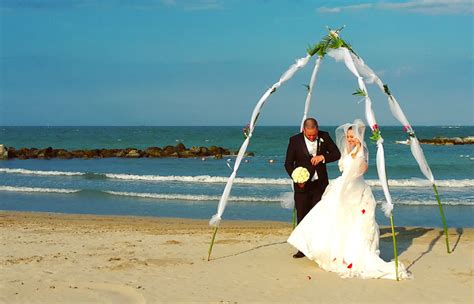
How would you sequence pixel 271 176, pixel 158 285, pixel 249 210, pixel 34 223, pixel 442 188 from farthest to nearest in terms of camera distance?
pixel 271 176
pixel 442 188
pixel 249 210
pixel 34 223
pixel 158 285

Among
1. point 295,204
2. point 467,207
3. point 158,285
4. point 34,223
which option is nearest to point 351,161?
point 295,204

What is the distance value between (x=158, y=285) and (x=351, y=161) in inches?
115

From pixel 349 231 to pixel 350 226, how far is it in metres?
0.07

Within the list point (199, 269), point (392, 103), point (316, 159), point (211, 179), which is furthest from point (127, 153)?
point (392, 103)

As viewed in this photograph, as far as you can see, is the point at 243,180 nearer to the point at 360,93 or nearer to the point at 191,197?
the point at 191,197

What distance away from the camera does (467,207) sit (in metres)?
17.1

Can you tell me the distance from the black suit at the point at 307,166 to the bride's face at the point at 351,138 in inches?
22.6

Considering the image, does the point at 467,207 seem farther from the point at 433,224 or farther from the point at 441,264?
the point at 441,264

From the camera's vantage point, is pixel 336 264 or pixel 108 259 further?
pixel 108 259

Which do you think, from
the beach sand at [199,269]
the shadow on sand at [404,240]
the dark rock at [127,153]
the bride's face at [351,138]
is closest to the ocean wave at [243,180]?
the shadow on sand at [404,240]

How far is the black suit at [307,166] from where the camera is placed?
8.83 meters

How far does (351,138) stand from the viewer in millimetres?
8156

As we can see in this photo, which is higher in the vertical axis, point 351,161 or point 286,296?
point 351,161

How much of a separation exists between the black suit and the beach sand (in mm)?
845
